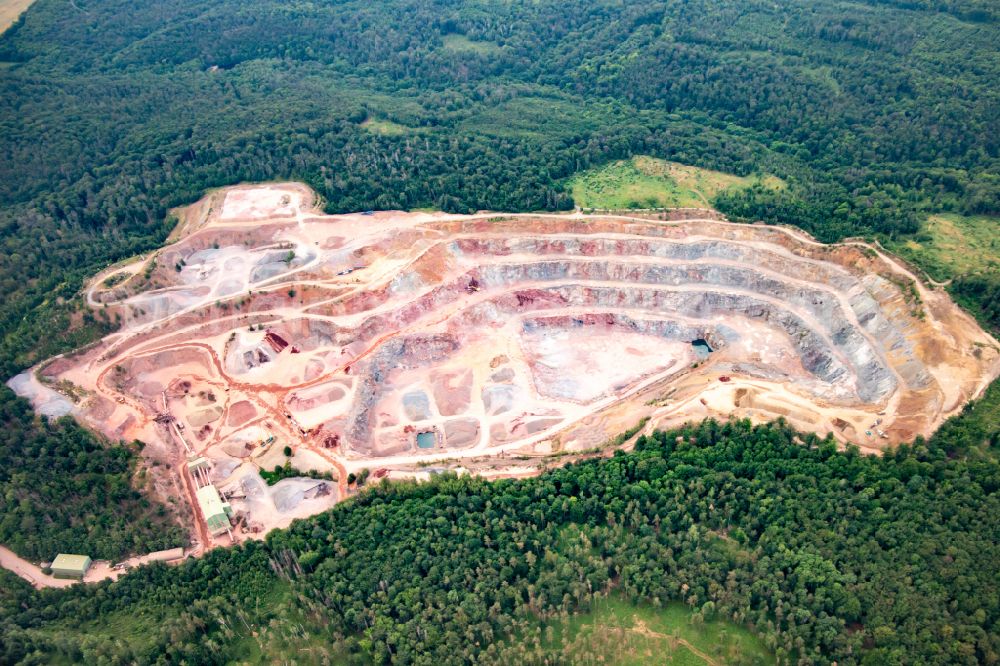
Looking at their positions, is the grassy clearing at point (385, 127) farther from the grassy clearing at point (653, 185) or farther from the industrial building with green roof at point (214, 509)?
the industrial building with green roof at point (214, 509)

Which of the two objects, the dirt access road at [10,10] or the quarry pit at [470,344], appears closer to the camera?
the quarry pit at [470,344]

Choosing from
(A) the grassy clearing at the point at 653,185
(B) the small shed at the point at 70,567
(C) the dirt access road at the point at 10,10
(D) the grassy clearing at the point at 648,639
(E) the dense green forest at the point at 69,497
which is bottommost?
(D) the grassy clearing at the point at 648,639

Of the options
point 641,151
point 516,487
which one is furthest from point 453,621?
point 641,151

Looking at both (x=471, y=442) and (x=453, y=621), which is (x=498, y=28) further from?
(x=453, y=621)

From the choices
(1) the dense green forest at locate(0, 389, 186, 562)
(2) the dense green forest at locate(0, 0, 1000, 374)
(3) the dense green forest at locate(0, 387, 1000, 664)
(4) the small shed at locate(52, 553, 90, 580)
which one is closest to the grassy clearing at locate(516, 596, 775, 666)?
(3) the dense green forest at locate(0, 387, 1000, 664)

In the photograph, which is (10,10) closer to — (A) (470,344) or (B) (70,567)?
(A) (470,344)

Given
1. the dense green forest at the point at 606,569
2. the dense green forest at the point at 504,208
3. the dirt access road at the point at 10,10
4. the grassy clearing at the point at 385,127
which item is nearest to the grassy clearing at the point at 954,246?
the dense green forest at the point at 504,208
